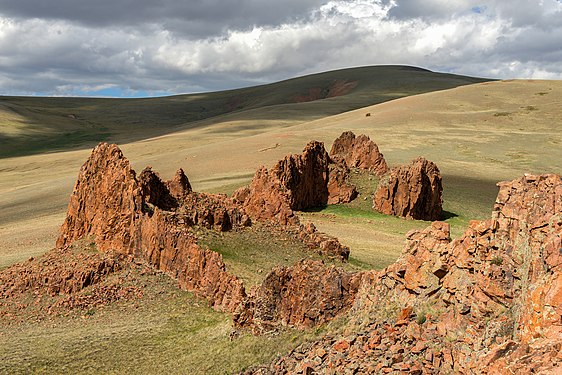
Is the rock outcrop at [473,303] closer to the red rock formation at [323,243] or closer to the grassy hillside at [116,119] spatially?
the red rock formation at [323,243]

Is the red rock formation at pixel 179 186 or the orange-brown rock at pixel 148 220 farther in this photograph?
the red rock formation at pixel 179 186

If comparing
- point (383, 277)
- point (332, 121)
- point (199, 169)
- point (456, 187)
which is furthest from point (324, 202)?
point (332, 121)

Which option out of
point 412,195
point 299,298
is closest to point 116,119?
point 412,195

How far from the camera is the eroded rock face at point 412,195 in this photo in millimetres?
49438

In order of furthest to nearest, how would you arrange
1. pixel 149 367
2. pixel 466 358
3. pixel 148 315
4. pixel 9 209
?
pixel 9 209, pixel 148 315, pixel 149 367, pixel 466 358

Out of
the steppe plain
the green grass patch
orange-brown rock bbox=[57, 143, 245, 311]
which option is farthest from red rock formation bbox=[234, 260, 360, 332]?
the green grass patch

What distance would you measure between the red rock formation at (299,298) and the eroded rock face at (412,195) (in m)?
29.4

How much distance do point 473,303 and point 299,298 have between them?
7.74 m

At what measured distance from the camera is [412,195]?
49469 mm

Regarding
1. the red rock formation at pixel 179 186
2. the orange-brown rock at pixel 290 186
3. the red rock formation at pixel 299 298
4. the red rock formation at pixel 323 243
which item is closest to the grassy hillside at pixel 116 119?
the orange-brown rock at pixel 290 186

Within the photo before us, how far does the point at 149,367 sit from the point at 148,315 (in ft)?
15.1

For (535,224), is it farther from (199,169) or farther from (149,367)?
(199,169)

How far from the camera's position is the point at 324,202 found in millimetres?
51406

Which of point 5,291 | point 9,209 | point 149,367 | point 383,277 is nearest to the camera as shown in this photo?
point 383,277
